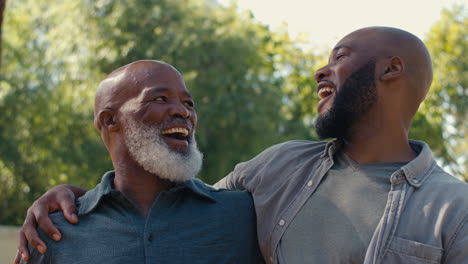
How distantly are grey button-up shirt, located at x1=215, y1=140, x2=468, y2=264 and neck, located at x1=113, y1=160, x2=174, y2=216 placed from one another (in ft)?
1.55

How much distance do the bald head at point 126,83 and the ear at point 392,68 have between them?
1.21 m

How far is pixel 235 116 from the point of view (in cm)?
1617

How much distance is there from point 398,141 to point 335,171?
0.36 metres

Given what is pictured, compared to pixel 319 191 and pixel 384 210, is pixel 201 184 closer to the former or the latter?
pixel 319 191

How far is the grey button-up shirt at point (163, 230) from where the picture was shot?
3.33m

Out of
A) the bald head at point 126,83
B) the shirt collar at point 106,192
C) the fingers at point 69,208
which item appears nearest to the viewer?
the fingers at point 69,208

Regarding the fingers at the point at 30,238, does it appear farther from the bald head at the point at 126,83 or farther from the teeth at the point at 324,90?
the teeth at the point at 324,90

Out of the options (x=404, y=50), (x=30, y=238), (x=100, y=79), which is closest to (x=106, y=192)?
(x=30, y=238)

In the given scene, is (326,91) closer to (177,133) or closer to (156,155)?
(177,133)

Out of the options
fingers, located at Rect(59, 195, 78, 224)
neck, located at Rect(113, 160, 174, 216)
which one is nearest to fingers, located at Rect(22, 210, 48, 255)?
fingers, located at Rect(59, 195, 78, 224)

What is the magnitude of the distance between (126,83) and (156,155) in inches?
19.3

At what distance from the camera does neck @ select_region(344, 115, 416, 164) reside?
11.2ft

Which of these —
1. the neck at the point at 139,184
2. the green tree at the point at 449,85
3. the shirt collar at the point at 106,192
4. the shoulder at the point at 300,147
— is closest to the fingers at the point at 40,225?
the shirt collar at the point at 106,192

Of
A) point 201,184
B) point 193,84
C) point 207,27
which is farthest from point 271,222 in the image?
point 207,27
